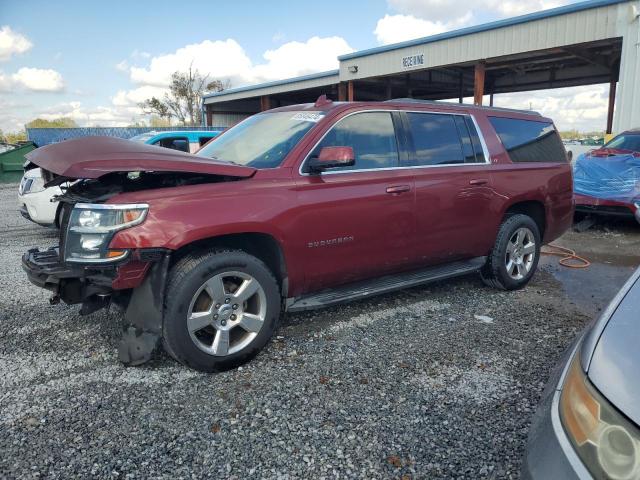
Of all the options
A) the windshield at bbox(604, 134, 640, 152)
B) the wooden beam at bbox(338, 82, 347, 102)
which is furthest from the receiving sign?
the windshield at bbox(604, 134, 640, 152)

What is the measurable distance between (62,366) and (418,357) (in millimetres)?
2469

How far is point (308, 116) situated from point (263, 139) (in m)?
0.41

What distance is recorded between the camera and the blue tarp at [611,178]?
Result: 25.6 feet

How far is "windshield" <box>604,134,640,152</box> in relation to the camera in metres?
8.50

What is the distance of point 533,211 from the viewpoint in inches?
204

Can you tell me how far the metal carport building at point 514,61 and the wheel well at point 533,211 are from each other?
26.6ft

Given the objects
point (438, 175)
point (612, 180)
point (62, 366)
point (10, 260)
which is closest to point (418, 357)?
point (438, 175)

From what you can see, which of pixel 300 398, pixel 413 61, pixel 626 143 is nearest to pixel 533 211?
pixel 300 398

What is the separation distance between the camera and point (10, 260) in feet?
20.9

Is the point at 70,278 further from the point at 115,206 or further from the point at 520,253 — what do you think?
the point at 520,253

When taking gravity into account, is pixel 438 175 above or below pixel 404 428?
above

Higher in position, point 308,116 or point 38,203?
point 308,116

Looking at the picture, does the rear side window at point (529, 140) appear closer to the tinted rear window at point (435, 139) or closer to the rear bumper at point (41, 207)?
the tinted rear window at point (435, 139)

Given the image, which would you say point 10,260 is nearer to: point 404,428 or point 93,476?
point 93,476
